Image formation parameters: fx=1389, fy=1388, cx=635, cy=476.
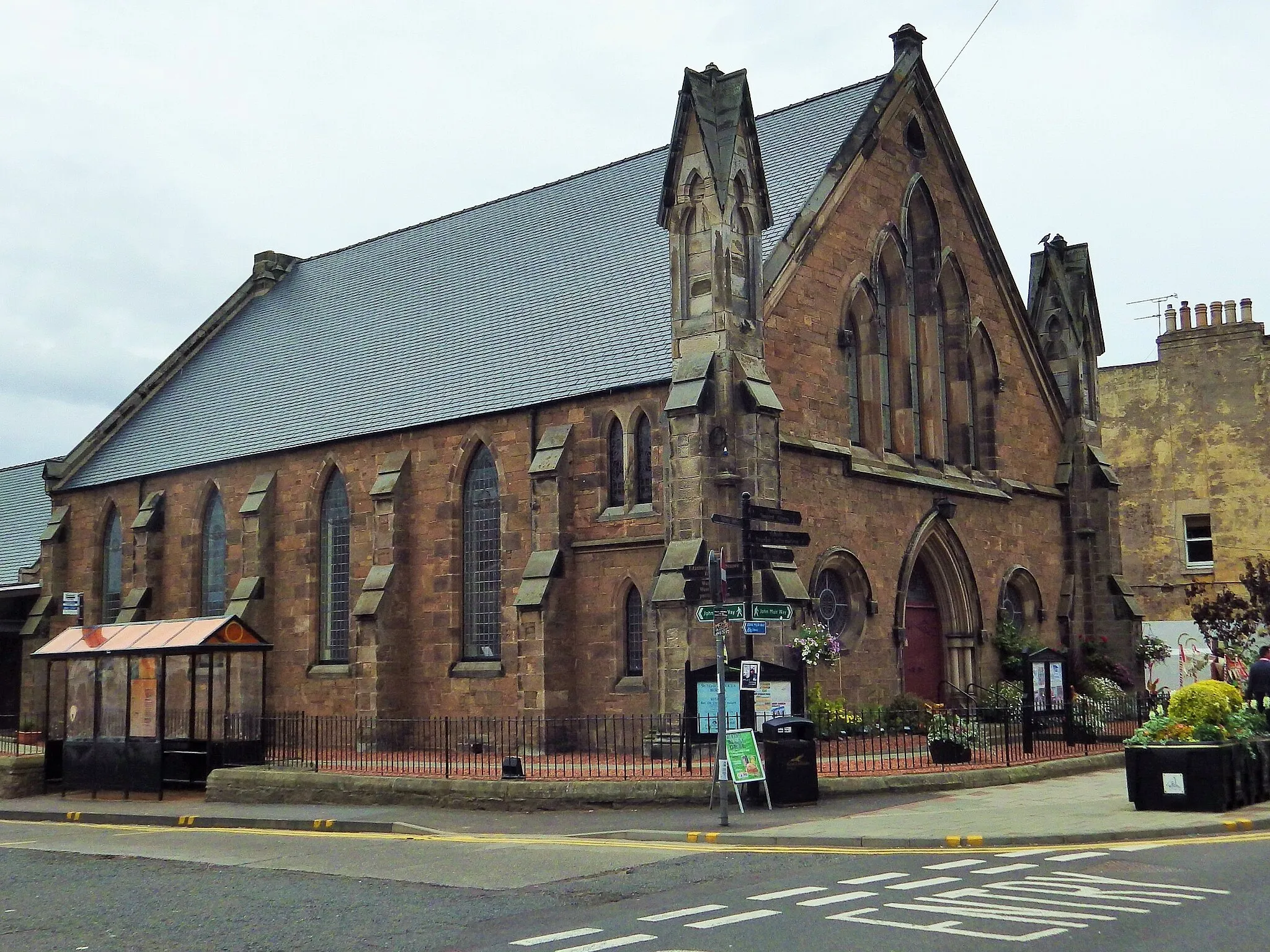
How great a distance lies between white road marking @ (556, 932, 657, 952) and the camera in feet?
32.4

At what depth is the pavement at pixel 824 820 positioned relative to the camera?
50.3 feet

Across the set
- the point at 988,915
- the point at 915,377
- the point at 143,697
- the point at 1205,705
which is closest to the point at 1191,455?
the point at 915,377

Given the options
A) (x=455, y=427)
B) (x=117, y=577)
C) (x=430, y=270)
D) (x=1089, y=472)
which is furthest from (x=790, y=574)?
(x=117, y=577)

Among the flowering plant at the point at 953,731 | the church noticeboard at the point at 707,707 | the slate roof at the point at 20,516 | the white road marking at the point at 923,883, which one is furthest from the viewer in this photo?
the slate roof at the point at 20,516

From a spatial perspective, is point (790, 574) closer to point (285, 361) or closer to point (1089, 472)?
point (1089, 472)

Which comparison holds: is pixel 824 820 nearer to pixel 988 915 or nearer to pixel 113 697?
pixel 988 915

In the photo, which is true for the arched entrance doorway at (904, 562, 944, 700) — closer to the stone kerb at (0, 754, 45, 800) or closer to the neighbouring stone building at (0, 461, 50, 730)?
the stone kerb at (0, 754, 45, 800)

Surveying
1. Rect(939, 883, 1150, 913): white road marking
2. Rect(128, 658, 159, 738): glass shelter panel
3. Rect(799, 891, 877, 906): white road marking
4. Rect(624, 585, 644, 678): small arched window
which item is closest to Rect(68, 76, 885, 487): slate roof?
Rect(624, 585, 644, 678): small arched window

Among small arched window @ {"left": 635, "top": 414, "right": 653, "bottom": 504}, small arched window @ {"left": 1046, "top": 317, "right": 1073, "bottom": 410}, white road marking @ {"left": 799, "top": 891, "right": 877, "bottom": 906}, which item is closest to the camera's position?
white road marking @ {"left": 799, "top": 891, "right": 877, "bottom": 906}

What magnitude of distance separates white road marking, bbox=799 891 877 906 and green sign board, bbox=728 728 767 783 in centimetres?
654

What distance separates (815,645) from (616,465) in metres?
5.79

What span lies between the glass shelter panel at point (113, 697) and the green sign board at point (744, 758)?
498 inches

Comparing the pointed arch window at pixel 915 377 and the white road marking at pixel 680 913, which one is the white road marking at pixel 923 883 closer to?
the white road marking at pixel 680 913

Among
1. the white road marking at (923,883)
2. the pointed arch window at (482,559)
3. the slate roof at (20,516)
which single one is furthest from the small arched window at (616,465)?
the slate roof at (20,516)
